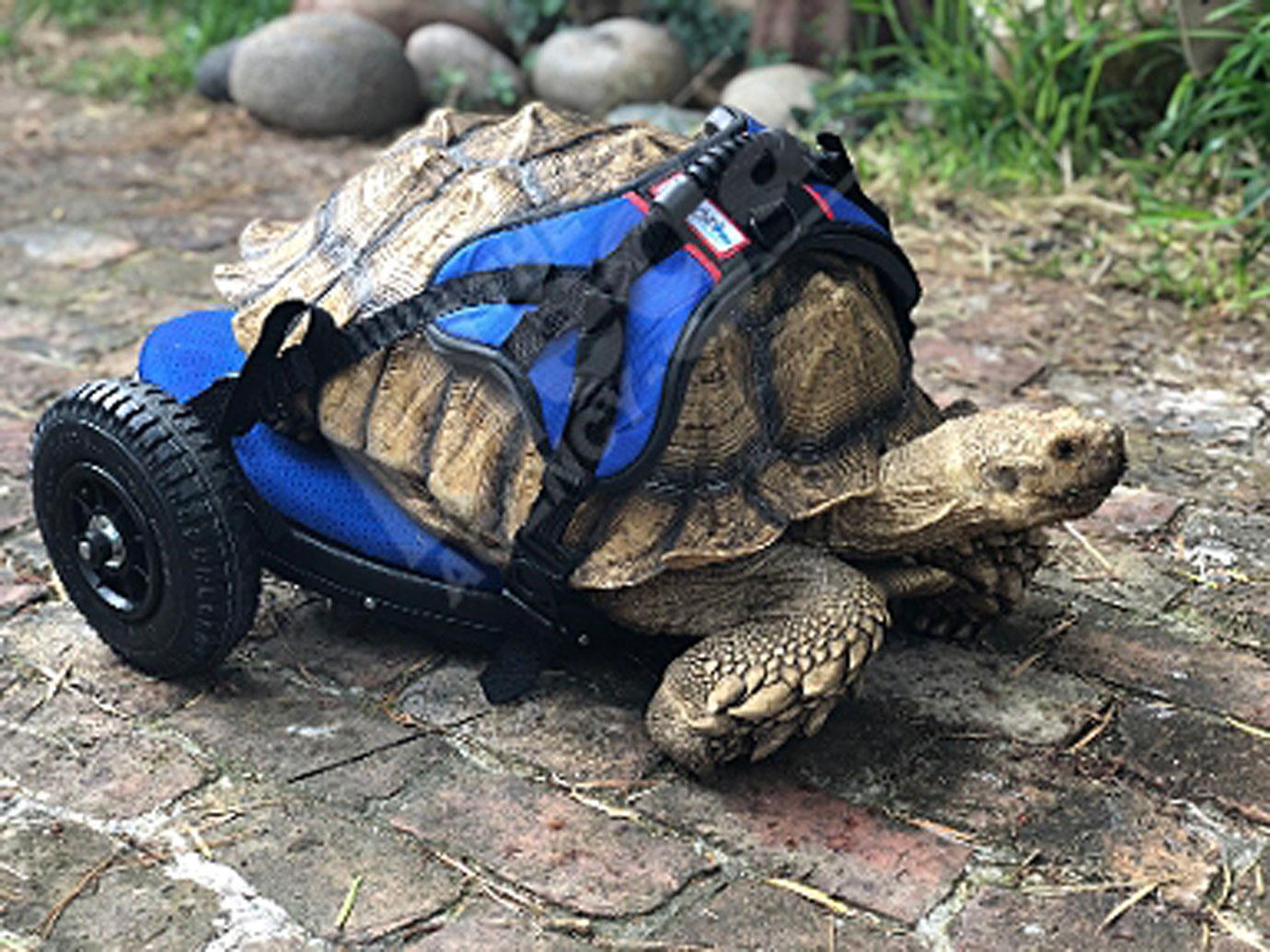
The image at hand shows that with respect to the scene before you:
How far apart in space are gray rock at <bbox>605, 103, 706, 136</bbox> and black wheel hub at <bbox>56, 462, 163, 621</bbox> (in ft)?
13.4

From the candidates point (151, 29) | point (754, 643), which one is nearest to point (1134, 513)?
point (754, 643)

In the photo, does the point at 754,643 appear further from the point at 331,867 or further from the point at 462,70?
the point at 462,70

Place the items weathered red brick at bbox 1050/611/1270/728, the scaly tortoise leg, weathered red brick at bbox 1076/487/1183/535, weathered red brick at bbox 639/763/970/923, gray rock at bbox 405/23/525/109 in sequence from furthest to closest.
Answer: gray rock at bbox 405/23/525/109, weathered red brick at bbox 1076/487/1183/535, weathered red brick at bbox 1050/611/1270/728, the scaly tortoise leg, weathered red brick at bbox 639/763/970/923

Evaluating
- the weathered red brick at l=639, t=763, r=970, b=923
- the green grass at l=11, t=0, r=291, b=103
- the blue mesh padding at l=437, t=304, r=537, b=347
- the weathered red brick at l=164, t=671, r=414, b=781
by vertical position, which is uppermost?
the blue mesh padding at l=437, t=304, r=537, b=347

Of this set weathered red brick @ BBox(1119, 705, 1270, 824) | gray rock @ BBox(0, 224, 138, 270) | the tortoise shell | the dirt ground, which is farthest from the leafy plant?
weathered red brick @ BBox(1119, 705, 1270, 824)

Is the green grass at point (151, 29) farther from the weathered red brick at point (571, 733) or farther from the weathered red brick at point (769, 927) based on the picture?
the weathered red brick at point (769, 927)

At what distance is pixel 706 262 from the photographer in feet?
9.23

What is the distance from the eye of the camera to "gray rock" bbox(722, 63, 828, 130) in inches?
271

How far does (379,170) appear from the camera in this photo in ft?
10.9

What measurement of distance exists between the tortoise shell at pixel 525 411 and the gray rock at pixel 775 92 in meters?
3.77

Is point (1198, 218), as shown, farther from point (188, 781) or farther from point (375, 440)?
point (188, 781)

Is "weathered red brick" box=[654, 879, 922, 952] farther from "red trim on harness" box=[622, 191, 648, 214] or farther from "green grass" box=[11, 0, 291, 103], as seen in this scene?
"green grass" box=[11, 0, 291, 103]

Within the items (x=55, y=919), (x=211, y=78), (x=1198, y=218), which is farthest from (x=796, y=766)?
(x=211, y=78)

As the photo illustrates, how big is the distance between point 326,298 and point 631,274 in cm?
67
